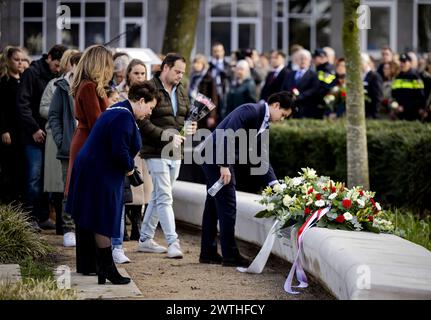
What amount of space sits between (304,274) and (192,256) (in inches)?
70.7

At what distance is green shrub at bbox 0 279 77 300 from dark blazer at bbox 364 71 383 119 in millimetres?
10306

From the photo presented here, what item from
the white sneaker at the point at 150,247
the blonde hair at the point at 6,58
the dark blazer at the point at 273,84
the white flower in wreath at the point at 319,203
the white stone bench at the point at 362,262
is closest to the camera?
the white stone bench at the point at 362,262

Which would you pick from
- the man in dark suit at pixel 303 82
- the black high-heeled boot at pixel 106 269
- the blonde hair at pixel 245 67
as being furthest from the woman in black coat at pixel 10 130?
the blonde hair at pixel 245 67

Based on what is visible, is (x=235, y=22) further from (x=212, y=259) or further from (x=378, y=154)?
(x=212, y=259)

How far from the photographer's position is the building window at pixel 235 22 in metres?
33.5

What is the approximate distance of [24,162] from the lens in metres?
11.5

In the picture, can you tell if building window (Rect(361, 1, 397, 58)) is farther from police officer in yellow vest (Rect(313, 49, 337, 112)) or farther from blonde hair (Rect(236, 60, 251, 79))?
police officer in yellow vest (Rect(313, 49, 337, 112))

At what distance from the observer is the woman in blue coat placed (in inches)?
311

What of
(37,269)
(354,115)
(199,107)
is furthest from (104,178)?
(354,115)

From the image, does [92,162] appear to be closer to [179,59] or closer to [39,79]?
[179,59]

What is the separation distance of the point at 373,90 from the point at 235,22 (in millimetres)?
17350

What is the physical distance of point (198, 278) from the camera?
28.8 ft

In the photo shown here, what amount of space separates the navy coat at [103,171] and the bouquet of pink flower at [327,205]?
1.68 m

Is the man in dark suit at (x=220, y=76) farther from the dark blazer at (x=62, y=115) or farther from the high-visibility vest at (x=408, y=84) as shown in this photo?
the dark blazer at (x=62, y=115)
